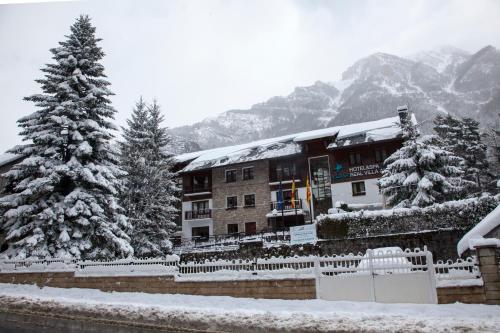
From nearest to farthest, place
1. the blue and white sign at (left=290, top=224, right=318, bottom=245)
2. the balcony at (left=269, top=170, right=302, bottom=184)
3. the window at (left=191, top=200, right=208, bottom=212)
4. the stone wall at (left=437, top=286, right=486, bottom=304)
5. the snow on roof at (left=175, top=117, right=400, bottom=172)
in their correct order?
1. the stone wall at (left=437, top=286, right=486, bottom=304)
2. the blue and white sign at (left=290, top=224, right=318, bottom=245)
3. the snow on roof at (left=175, top=117, right=400, bottom=172)
4. the balcony at (left=269, top=170, right=302, bottom=184)
5. the window at (left=191, top=200, right=208, bottom=212)

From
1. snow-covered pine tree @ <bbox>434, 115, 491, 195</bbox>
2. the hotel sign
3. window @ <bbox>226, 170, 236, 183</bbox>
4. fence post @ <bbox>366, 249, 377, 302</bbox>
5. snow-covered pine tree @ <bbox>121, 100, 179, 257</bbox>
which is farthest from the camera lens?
window @ <bbox>226, 170, 236, 183</bbox>

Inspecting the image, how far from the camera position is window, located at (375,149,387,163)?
25438 mm

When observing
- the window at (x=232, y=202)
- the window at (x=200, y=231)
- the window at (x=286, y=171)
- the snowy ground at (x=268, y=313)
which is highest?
the window at (x=286, y=171)

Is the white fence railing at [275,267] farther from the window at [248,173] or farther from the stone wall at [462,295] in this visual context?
the window at [248,173]

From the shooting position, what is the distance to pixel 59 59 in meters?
17.3

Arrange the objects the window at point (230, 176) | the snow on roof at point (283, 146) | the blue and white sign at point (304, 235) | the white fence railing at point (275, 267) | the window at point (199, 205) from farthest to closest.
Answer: the window at point (199, 205) → the window at point (230, 176) → the snow on roof at point (283, 146) → the blue and white sign at point (304, 235) → the white fence railing at point (275, 267)

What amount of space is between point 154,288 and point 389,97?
110217 millimetres

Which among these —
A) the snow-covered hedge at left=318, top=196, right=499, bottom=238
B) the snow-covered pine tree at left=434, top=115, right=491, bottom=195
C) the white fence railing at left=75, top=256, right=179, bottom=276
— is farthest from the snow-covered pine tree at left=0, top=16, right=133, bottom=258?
the snow-covered pine tree at left=434, top=115, right=491, bottom=195

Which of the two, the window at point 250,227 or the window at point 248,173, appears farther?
the window at point 248,173

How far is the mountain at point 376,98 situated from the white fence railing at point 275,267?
188 feet

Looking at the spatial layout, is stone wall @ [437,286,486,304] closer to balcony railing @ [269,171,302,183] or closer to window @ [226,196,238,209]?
balcony railing @ [269,171,302,183]

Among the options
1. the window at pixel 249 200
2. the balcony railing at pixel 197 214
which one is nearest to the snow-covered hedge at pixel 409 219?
the window at pixel 249 200

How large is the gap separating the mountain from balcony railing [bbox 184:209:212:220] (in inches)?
1524

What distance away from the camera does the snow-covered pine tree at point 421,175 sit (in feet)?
56.7
